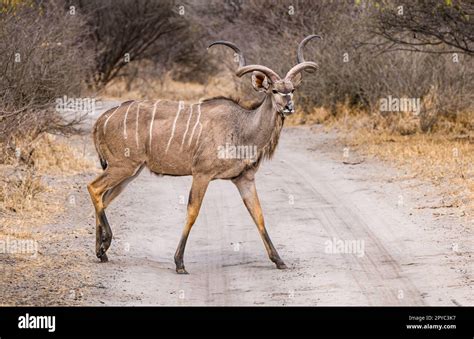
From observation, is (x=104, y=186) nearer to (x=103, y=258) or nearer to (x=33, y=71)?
(x=103, y=258)

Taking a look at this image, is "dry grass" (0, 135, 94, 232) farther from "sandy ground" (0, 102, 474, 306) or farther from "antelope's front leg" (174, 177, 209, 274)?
Answer: "antelope's front leg" (174, 177, 209, 274)

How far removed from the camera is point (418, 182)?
12680 millimetres

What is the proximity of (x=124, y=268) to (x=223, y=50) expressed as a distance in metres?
17.9

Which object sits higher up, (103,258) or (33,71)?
(33,71)

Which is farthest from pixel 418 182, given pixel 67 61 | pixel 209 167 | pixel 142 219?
pixel 67 61

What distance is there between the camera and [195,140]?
9.32 metres

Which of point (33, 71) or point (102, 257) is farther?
point (33, 71)

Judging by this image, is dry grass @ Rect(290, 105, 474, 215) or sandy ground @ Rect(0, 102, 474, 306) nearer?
sandy ground @ Rect(0, 102, 474, 306)

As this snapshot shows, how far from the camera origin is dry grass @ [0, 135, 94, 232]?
35.0 feet

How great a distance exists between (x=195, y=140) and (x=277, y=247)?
4.26ft

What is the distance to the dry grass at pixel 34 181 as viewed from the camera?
10.7 metres

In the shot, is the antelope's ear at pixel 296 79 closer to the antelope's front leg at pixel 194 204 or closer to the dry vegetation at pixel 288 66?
the dry vegetation at pixel 288 66

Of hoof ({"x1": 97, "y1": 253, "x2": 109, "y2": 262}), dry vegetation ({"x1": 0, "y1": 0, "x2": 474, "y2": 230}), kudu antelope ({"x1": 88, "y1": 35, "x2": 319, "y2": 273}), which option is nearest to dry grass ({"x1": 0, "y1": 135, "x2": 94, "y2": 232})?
dry vegetation ({"x1": 0, "y1": 0, "x2": 474, "y2": 230})

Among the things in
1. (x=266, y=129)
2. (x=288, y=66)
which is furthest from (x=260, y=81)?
(x=288, y=66)
